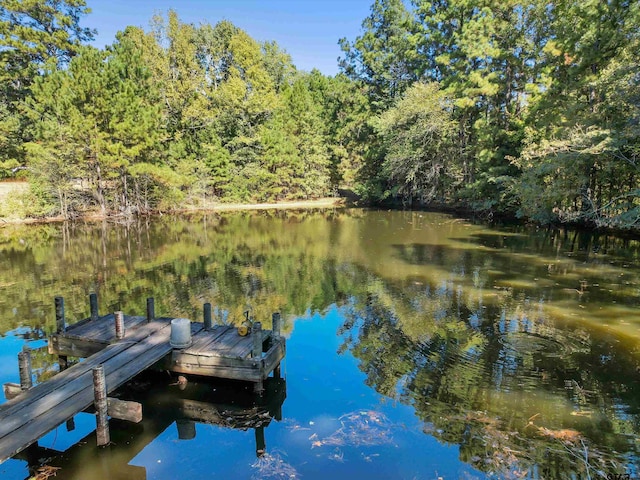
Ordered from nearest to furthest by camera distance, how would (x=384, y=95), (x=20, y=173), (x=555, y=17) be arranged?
(x=555, y=17) < (x=20, y=173) < (x=384, y=95)

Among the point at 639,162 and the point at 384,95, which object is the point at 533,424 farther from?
the point at 384,95

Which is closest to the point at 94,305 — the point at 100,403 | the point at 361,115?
the point at 100,403

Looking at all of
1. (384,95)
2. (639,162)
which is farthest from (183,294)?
(384,95)

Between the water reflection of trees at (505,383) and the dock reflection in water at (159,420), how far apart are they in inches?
85.0

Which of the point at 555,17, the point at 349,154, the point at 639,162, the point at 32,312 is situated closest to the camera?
the point at 32,312

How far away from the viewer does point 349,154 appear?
4359 centimetres

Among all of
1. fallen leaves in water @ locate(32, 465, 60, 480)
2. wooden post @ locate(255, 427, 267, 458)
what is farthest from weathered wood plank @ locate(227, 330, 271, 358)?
fallen leaves in water @ locate(32, 465, 60, 480)

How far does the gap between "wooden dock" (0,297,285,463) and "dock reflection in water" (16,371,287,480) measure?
29 cm

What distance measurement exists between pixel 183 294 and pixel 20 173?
27.3 m

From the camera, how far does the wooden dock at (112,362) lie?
5.29 meters

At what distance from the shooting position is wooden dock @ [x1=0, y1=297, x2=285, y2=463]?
17.4 ft

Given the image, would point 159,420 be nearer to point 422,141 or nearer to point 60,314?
point 60,314

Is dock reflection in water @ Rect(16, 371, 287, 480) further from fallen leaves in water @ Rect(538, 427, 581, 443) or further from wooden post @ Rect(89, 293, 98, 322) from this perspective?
fallen leaves in water @ Rect(538, 427, 581, 443)

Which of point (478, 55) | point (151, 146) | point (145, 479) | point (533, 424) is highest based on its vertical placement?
point (478, 55)
